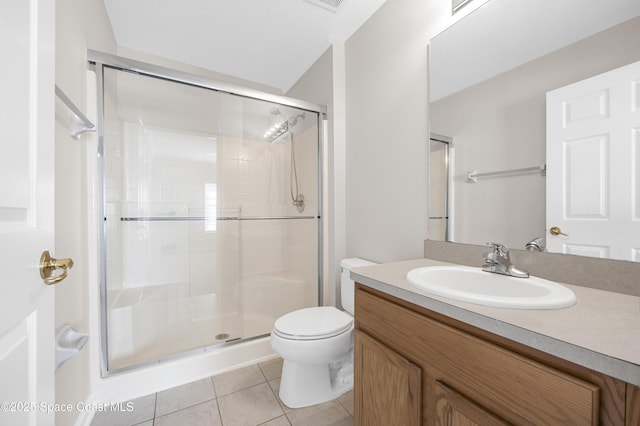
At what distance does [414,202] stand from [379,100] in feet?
2.45

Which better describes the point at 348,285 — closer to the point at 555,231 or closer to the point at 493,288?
the point at 493,288

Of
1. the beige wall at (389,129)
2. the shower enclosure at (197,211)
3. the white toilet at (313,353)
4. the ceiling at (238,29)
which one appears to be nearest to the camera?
the white toilet at (313,353)

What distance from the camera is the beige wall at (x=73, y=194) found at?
43.2 inches

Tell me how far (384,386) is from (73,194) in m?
1.65

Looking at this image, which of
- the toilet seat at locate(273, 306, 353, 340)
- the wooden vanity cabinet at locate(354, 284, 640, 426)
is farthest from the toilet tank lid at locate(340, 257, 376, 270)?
the wooden vanity cabinet at locate(354, 284, 640, 426)

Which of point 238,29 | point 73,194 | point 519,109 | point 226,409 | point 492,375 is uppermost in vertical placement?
point 238,29

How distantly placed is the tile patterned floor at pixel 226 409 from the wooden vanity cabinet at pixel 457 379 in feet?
1.59

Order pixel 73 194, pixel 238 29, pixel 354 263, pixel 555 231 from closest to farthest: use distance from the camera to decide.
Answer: pixel 555 231 < pixel 73 194 < pixel 354 263 < pixel 238 29

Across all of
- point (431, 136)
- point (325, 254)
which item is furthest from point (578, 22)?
point (325, 254)

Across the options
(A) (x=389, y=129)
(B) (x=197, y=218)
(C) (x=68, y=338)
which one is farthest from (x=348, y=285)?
(C) (x=68, y=338)

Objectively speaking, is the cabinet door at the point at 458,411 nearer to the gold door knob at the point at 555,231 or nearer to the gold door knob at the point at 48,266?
the gold door knob at the point at 555,231

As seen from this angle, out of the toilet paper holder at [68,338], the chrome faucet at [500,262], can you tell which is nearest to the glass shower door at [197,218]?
the toilet paper holder at [68,338]

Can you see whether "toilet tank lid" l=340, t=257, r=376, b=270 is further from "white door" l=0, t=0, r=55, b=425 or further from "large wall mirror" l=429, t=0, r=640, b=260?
"white door" l=0, t=0, r=55, b=425

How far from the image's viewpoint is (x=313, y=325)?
1.43 meters
